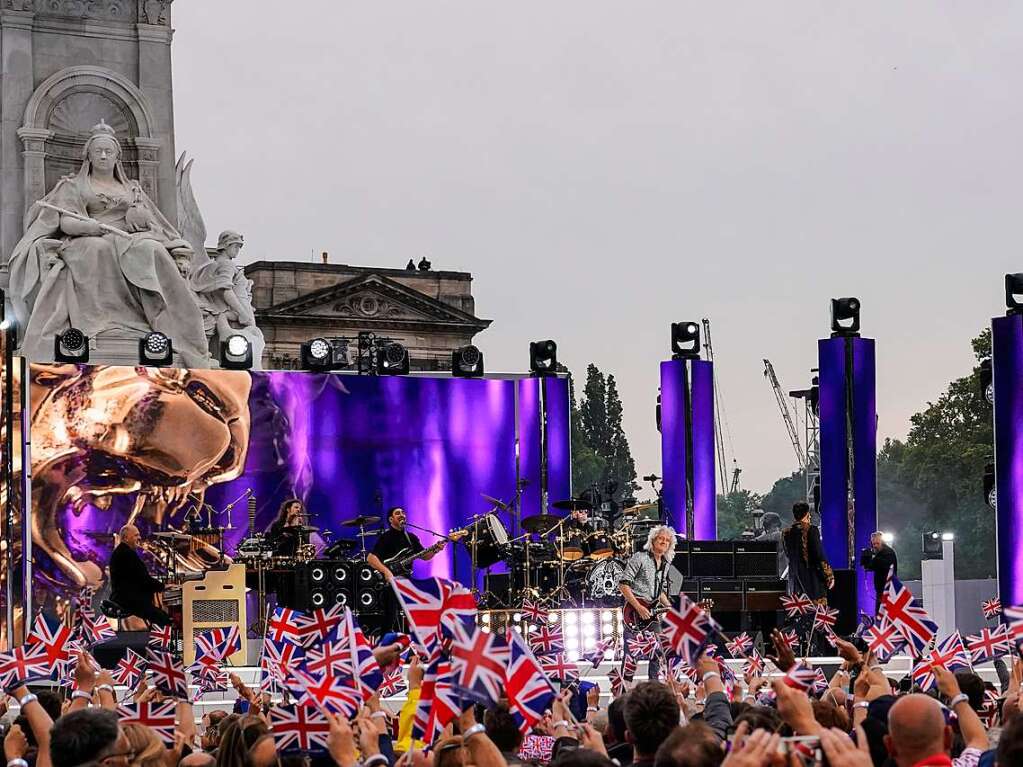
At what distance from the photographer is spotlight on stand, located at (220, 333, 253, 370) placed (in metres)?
28.0

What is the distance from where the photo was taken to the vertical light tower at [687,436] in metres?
27.8

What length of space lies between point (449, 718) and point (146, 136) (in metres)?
24.4

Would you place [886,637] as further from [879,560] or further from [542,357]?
[542,357]

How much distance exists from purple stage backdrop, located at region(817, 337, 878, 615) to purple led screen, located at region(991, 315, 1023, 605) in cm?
261

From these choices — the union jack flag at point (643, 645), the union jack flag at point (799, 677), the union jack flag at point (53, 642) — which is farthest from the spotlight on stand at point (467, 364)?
the union jack flag at point (799, 677)

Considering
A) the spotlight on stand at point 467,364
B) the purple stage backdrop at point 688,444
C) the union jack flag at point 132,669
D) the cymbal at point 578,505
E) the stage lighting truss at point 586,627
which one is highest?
the spotlight on stand at point 467,364

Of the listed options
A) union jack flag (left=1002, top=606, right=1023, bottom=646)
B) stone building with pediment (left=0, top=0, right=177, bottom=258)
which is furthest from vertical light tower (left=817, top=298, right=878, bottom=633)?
union jack flag (left=1002, top=606, right=1023, bottom=646)

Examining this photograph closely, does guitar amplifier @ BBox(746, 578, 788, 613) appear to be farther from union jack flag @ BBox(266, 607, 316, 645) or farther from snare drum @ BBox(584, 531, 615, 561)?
union jack flag @ BBox(266, 607, 316, 645)

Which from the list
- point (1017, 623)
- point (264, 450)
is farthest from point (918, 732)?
point (264, 450)

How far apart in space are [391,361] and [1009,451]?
957 cm

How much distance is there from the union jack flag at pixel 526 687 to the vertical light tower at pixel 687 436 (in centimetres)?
2016

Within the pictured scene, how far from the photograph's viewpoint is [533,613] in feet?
66.2

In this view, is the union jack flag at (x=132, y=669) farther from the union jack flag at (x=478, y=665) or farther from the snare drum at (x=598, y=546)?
the snare drum at (x=598, y=546)

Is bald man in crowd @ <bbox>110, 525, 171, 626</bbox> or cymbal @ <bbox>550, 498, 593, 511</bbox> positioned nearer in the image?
bald man in crowd @ <bbox>110, 525, 171, 626</bbox>
